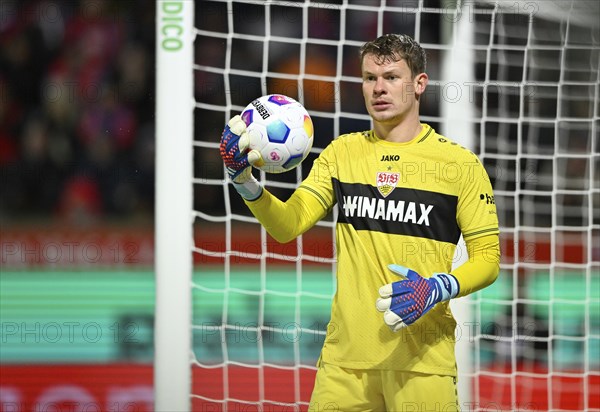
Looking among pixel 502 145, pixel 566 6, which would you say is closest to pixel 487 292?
pixel 502 145

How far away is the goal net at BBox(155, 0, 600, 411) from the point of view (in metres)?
3.79

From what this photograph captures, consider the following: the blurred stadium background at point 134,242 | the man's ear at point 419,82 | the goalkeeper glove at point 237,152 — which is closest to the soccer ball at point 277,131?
the goalkeeper glove at point 237,152

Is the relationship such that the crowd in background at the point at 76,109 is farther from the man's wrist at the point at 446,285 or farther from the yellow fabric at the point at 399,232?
the man's wrist at the point at 446,285

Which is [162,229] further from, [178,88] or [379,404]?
[379,404]

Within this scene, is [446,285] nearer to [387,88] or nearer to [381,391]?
[381,391]

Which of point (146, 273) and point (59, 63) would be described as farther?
point (59, 63)

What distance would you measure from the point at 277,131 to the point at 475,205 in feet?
2.20

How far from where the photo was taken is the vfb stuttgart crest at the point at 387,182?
294 centimetres

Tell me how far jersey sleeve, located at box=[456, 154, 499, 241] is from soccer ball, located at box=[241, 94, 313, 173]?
52 centimetres

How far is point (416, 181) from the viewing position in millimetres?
2934

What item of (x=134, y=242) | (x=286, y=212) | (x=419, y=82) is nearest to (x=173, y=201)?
(x=286, y=212)

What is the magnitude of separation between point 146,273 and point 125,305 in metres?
0.40

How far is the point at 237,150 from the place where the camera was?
270cm

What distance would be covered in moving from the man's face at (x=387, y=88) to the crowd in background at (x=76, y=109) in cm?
532
